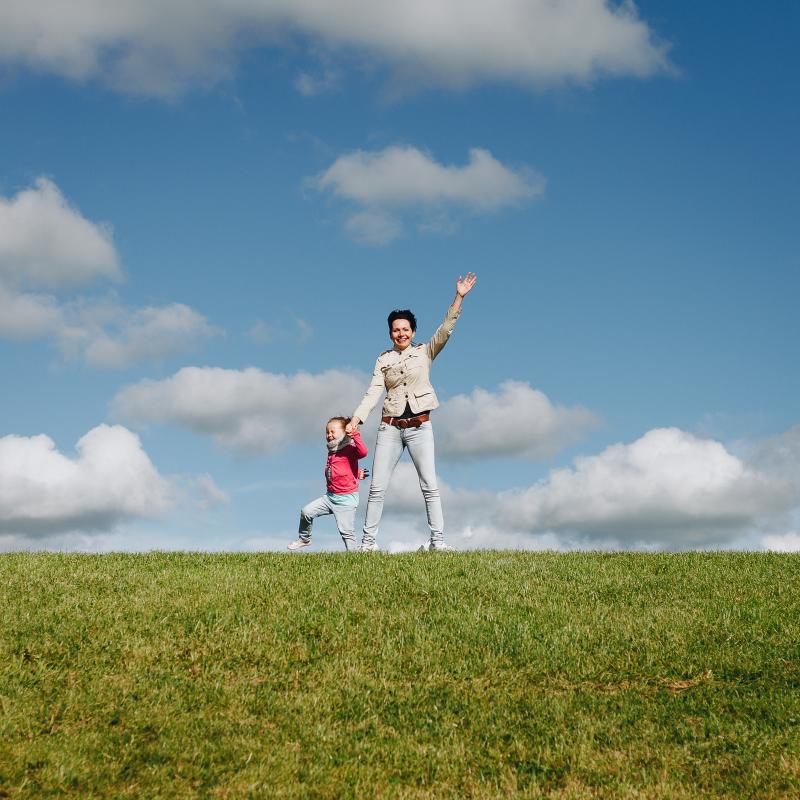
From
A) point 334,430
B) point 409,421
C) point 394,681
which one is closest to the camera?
point 394,681

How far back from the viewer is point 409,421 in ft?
47.1

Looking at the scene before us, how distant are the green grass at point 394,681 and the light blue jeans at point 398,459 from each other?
123 cm

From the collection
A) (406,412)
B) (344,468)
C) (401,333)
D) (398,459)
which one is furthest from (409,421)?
(344,468)

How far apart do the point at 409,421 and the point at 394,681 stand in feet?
18.4

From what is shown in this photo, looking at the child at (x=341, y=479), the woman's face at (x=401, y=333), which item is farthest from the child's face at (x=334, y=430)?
the woman's face at (x=401, y=333)

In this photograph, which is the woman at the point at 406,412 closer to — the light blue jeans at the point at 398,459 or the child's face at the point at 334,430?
the light blue jeans at the point at 398,459

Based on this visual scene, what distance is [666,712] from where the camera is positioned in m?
8.98

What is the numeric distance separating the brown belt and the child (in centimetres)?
162

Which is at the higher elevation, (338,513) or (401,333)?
(401,333)

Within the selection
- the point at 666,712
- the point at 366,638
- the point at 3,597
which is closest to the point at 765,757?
the point at 666,712

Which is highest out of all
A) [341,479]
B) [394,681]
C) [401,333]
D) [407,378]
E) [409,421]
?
[401,333]

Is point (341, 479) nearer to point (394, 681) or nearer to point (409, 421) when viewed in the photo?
point (409, 421)

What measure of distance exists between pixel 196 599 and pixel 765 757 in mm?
7307

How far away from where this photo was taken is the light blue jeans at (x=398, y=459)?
47.1ft
